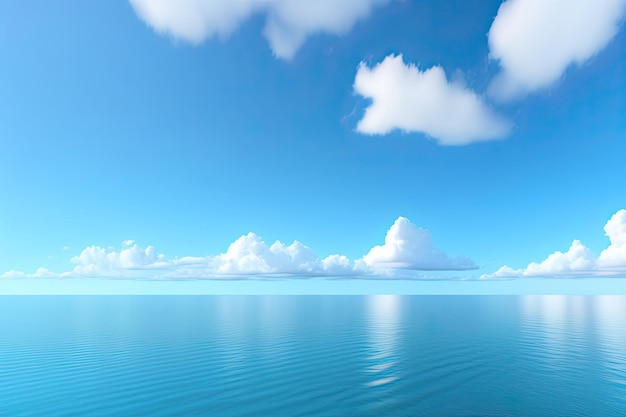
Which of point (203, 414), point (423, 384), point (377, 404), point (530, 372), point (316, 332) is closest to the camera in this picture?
point (203, 414)

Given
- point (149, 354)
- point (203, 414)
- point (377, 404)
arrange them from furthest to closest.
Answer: point (149, 354) < point (377, 404) < point (203, 414)

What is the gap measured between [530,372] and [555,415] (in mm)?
19184

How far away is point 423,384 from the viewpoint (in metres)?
46.5

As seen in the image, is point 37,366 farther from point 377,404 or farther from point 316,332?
point 316,332

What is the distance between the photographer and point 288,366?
5659cm

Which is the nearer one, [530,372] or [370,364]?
[530,372]

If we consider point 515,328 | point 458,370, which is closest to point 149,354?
point 458,370

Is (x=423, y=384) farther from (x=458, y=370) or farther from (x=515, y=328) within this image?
(x=515, y=328)

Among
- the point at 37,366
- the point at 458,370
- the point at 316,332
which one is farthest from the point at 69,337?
the point at 458,370

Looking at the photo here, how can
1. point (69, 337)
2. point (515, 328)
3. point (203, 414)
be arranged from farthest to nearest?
point (515, 328) < point (69, 337) < point (203, 414)

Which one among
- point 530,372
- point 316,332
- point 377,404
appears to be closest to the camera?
point 377,404

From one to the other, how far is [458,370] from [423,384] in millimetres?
11538

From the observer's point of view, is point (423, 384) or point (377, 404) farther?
point (423, 384)

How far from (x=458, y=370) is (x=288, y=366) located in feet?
97.0
